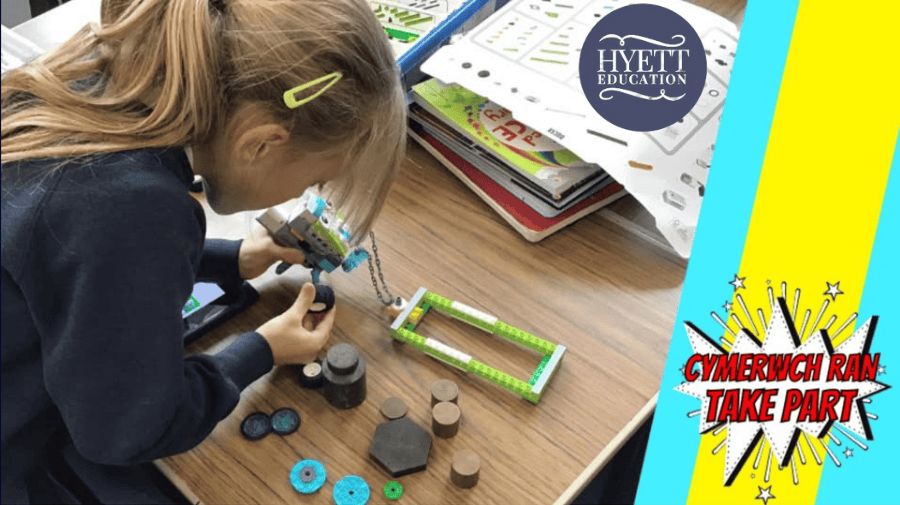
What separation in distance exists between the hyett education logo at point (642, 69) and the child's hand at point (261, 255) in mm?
490

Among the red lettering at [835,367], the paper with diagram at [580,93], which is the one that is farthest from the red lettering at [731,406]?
the paper with diagram at [580,93]

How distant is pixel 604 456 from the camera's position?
0.82 m

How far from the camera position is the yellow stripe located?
34.4 inches

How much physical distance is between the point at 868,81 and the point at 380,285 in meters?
0.65

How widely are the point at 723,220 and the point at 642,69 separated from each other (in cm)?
31

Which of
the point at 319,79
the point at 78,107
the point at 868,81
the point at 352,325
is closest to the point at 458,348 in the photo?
the point at 352,325

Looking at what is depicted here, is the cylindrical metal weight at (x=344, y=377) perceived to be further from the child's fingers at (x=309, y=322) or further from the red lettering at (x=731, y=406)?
the red lettering at (x=731, y=406)

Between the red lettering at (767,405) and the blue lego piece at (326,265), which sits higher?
the red lettering at (767,405)

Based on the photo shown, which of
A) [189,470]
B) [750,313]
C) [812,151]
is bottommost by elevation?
[189,470]

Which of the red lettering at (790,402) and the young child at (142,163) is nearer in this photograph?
the young child at (142,163)

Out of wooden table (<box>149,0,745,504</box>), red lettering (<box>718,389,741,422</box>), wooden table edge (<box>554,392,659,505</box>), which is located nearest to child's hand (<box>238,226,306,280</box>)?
wooden table (<box>149,0,745,504</box>)

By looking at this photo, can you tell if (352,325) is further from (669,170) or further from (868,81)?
(868,81)

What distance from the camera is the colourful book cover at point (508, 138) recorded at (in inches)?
42.1

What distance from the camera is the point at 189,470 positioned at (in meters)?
0.80
